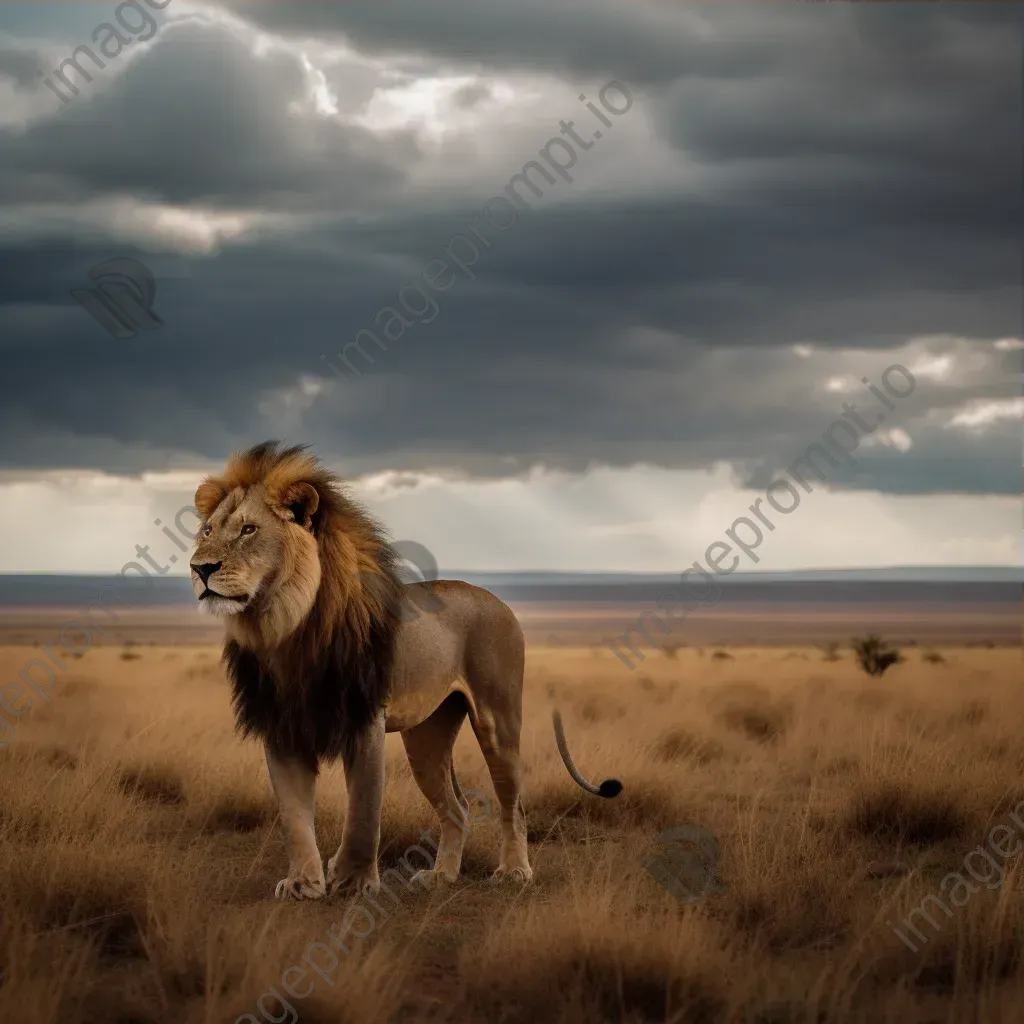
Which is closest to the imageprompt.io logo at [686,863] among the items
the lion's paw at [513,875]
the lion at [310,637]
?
the lion's paw at [513,875]

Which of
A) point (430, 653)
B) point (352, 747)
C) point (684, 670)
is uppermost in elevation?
point (430, 653)

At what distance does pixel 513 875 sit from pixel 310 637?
7.68ft

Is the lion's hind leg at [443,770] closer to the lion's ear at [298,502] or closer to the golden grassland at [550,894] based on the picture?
the golden grassland at [550,894]

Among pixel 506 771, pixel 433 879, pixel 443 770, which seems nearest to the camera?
pixel 433 879

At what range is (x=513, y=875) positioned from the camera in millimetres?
8883

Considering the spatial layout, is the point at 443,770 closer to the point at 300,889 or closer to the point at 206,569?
the point at 300,889

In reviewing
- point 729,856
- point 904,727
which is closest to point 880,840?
point 729,856

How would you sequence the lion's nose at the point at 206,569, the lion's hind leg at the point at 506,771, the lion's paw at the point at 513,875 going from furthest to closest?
the lion's hind leg at the point at 506,771 → the lion's paw at the point at 513,875 → the lion's nose at the point at 206,569

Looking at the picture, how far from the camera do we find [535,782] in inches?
476

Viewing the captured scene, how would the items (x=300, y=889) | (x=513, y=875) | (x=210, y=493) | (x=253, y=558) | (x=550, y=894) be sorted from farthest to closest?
1. (x=513, y=875)
2. (x=550, y=894)
3. (x=210, y=493)
4. (x=300, y=889)
5. (x=253, y=558)

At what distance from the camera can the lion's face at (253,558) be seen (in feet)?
24.6

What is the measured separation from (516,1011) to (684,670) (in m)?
32.6

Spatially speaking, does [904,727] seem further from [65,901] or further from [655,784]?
[65,901]

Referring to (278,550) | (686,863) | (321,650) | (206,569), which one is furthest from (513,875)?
(206,569)
